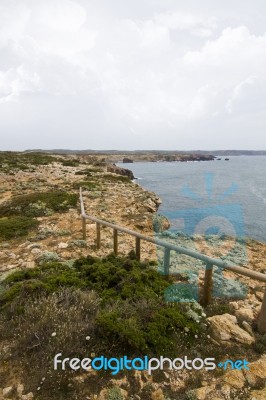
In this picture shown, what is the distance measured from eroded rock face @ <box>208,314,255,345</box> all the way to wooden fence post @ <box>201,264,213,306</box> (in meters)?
0.48

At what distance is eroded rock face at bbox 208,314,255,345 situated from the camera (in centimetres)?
363

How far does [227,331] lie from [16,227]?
311 inches

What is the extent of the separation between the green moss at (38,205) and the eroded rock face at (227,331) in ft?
29.8

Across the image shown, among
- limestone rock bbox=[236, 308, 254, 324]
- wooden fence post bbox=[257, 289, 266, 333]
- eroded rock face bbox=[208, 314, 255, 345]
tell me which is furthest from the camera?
limestone rock bbox=[236, 308, 254, 324]

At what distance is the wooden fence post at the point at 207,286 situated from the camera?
14.1ft

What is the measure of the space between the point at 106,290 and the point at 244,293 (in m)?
2.73

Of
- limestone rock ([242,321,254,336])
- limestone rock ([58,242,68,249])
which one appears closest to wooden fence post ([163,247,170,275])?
limestone rock ([242,321,254,336])

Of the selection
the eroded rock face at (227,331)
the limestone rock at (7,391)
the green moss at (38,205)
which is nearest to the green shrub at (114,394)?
the limestone rock at (7,391)

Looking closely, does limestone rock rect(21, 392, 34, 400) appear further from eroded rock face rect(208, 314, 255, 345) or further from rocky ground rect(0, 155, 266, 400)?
eroded rock face rect(208, 314, 255, 345)

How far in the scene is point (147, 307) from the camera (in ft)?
12.8

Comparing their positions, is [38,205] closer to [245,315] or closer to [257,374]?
[245,315]

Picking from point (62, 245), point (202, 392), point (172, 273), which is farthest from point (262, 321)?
point (62, 245)

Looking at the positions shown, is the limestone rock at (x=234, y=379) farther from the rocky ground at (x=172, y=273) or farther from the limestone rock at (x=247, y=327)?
the limestone rock at (x=247, y=327)

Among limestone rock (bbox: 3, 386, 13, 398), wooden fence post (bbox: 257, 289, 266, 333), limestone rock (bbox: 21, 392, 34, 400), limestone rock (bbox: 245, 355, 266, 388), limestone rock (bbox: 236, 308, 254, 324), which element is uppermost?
wooden fence post (bbox: 257, 289, 266, 333)
